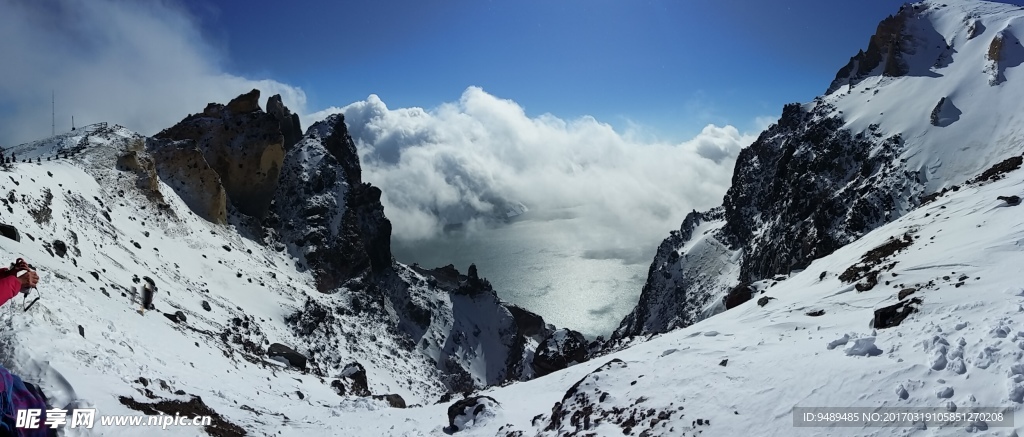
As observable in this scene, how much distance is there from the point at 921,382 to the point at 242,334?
41.2 metres

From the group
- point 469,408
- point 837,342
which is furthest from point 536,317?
point 837,342

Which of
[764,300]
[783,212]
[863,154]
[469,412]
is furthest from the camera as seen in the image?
[783,212]

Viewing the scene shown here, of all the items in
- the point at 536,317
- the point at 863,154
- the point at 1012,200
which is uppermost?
the point at 863,154

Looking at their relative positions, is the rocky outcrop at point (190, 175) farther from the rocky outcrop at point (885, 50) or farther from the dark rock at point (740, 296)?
the rocky outcrop at point (885, 50)

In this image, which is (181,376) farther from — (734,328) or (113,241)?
(113,241)

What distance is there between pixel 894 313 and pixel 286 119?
306ft

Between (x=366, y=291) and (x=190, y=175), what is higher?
(x=190, y=175)

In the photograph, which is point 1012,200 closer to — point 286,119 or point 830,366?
point 830,366

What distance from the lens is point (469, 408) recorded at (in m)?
20.6

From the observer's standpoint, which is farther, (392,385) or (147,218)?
(392,385)

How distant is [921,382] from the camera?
11219 mm

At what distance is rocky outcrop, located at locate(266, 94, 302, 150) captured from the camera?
87.9 m

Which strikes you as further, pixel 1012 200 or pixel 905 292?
pixel 1012 200

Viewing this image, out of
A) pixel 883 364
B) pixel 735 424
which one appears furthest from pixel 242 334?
pixel 883 364
